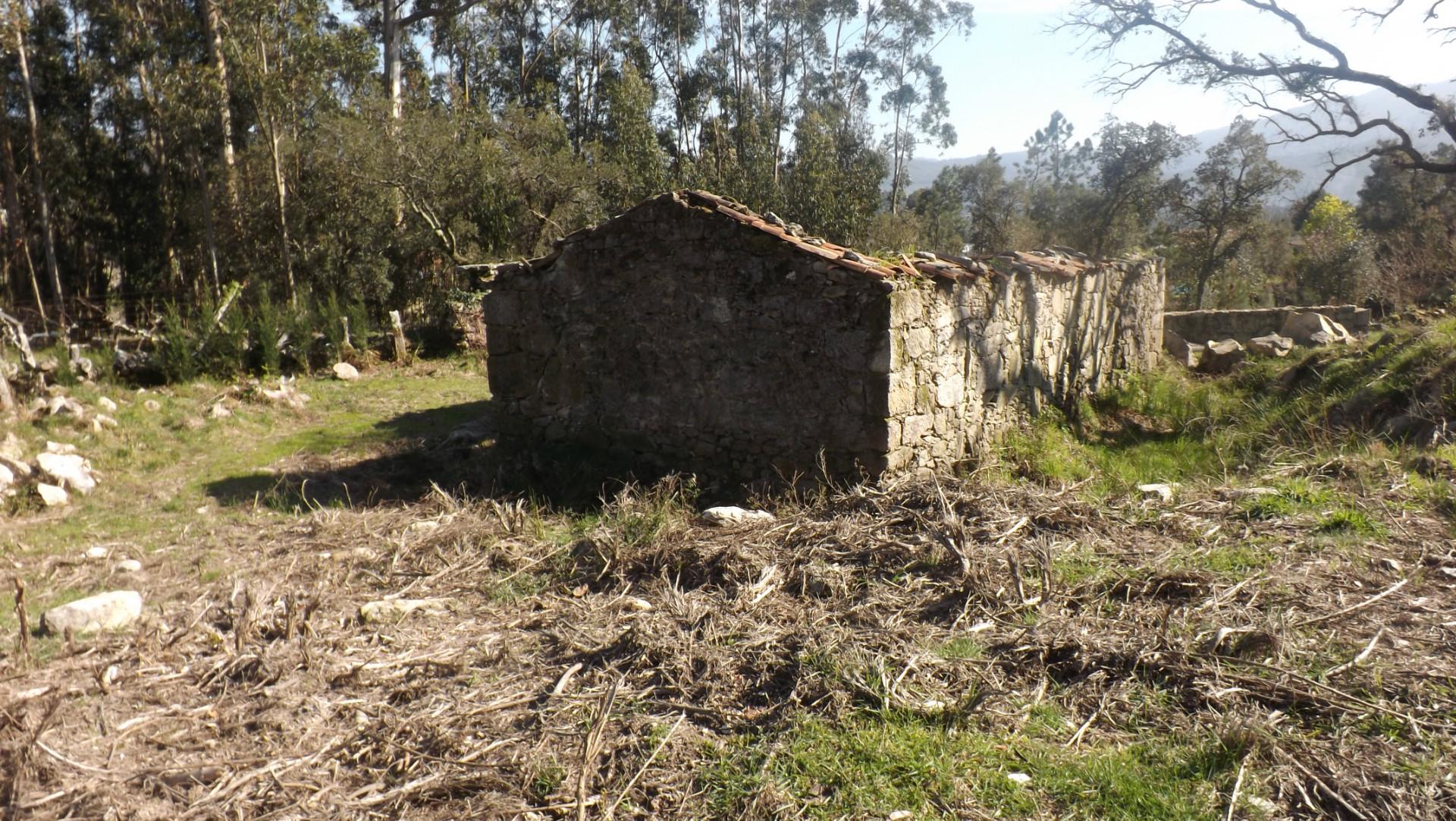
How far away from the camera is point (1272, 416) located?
990cm

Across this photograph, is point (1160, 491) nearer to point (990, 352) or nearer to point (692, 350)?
point (990, 352)

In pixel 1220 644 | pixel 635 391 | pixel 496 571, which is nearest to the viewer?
pixel 1220 644

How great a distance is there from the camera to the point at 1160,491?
6.64m

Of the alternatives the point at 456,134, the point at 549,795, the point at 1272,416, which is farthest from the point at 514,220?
the point at 549,795

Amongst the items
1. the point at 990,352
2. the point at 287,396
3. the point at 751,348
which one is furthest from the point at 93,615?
the point at 287,396

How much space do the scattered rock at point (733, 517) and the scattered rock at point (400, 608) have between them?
5.88ft

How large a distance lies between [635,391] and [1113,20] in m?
15.0

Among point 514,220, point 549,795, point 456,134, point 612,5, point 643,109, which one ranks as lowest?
point 549,795

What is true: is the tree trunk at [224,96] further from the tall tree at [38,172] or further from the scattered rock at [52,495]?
the scattered rock at [52,495]

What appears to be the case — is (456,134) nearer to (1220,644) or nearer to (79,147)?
(79,147)

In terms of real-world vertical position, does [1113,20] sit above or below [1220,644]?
above

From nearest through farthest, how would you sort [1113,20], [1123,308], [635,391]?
1. [635,391]
2. [1123,308]
3. [1113,20]

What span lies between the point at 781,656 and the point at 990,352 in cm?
520

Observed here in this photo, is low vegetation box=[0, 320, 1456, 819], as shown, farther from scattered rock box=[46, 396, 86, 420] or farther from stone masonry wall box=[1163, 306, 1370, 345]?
stone masonry wall box=[1163, 306, 1370, 345]
